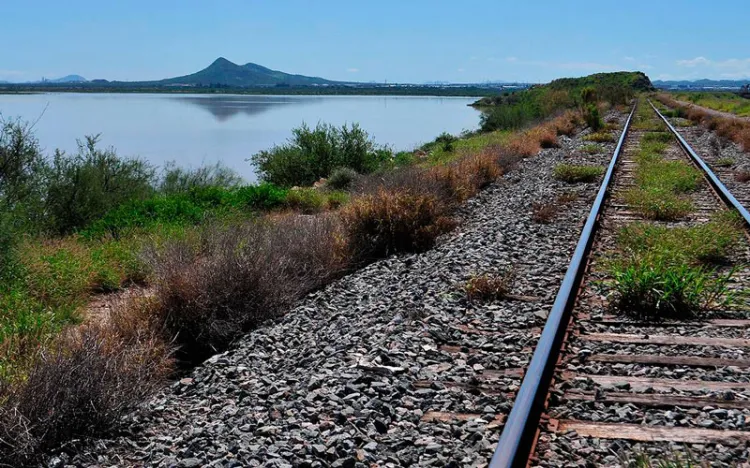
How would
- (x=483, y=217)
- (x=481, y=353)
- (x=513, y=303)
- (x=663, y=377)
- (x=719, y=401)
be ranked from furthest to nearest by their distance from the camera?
(x=483, y=217)
(x=513, y=303)
(x=481, y=353)
(x=663, y=377)
(x=719, y=401)

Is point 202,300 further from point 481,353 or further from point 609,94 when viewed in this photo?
point 609,94

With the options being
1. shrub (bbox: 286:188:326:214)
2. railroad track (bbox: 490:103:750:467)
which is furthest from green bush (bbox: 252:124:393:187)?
railroad track (bbox: 490:103:750:467)

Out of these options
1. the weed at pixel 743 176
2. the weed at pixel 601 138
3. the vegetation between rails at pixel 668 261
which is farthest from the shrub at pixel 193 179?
the vegetation between rails at pixel 668 261

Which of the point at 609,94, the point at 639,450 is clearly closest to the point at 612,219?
the point at 639,450

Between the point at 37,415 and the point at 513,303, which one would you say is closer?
the point at 37,415

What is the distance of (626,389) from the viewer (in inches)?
195

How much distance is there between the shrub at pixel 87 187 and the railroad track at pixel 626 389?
672 inches

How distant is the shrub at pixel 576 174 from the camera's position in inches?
617

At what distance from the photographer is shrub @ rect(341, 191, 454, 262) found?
424 inches

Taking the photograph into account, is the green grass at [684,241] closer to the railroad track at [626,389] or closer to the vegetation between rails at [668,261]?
the vegetation between rails at [668,261]

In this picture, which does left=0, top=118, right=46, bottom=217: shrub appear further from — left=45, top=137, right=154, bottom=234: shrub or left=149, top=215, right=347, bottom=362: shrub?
left=149, top=215, right=347, bottom=362: shrub

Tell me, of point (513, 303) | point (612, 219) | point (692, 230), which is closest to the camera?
point (513, 303)

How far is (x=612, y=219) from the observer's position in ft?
35.9

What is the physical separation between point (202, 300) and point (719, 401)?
5.06 meters
